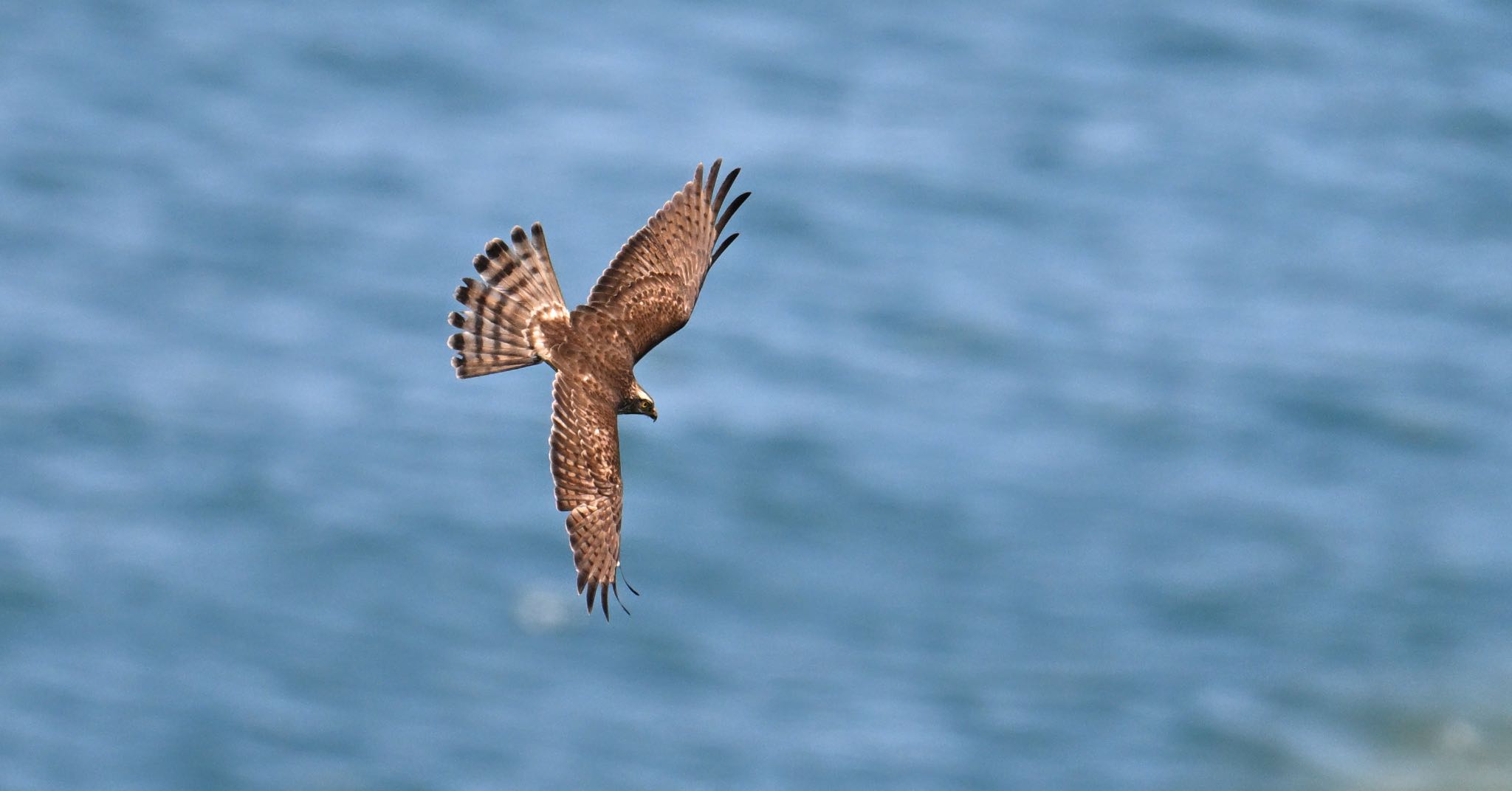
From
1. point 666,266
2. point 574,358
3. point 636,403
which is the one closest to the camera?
point 574,358

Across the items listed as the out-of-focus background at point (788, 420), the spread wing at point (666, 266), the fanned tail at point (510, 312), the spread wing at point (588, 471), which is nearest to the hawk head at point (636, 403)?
the spread wing at point (588, 471)

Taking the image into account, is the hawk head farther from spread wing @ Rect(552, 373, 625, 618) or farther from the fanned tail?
the fanned tail

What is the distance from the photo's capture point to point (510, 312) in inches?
591

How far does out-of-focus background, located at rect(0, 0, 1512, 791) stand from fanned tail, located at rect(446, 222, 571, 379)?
163ft

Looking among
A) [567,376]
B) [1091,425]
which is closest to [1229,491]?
[1091,425]

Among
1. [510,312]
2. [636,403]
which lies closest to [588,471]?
[636,403]

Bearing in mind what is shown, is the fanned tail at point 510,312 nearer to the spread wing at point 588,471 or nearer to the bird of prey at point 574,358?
the bird of prey at point 574,358

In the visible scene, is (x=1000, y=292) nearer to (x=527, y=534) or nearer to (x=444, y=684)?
(x=527, y=534)

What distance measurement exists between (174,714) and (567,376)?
59455 millimetres

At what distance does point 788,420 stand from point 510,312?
62433 millimetres

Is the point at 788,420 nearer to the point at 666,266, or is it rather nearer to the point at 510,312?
the point at 666,266

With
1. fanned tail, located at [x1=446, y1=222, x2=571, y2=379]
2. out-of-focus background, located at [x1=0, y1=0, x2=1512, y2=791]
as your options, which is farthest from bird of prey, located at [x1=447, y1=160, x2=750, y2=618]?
out-of-focus background, located at [x1=0, y1=0, x2=1512, y2=791]

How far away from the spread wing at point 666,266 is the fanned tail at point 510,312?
670 mm

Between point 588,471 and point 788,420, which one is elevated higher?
point 788,420
